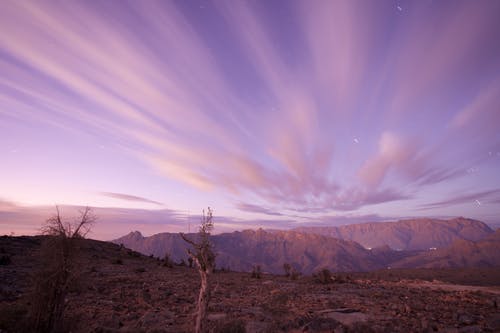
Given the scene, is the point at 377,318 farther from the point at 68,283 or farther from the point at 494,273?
the point at 494,273

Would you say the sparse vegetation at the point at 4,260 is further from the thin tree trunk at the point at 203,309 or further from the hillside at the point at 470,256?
the hillside at the point at 470,256


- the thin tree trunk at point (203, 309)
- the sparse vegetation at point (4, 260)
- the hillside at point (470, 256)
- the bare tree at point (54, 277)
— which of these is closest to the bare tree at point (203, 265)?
the thin tree trunk at point (203, 309)

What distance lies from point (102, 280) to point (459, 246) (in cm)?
15427

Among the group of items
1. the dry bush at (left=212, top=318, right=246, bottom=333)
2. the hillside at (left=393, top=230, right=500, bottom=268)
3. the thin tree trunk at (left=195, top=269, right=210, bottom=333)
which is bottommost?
the hillside at (left=393, top=230, right=500, bottom=268)

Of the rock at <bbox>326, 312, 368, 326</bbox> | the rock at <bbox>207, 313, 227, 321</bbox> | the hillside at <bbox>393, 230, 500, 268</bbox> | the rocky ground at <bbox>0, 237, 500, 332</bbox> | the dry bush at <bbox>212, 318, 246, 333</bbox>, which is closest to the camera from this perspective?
the dry bush at <bbox>212, 318, 246, 333</bbox>

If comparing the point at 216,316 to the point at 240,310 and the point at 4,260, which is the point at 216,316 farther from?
the point at 4,260

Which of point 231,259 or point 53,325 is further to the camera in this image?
point 231,259

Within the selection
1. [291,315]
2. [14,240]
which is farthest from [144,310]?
[14,240]

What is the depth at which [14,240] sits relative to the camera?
3444 centimetres

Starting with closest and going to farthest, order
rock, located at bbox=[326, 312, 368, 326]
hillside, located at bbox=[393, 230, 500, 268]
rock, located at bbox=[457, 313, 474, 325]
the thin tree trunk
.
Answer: the thin tree trunk < rock, located at bbox=[457, 313, 474, 325] < rock, located at bbox=[326, 312, 368, 326] < hillside, located at bbox=[393, 230, 500, 268]

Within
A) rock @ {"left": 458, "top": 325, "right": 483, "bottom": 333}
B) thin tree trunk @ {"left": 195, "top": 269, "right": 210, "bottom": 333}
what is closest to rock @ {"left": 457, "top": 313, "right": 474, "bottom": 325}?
rock @ {"left": 458, "top": 325, "right": 483, "bottom": 333}

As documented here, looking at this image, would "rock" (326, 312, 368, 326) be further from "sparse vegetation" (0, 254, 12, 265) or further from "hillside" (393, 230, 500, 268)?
"hillside" (393, 230, 500, 268)

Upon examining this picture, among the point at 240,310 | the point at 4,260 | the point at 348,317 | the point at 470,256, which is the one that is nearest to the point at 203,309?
the point at 240,310

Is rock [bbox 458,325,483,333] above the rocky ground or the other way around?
above
